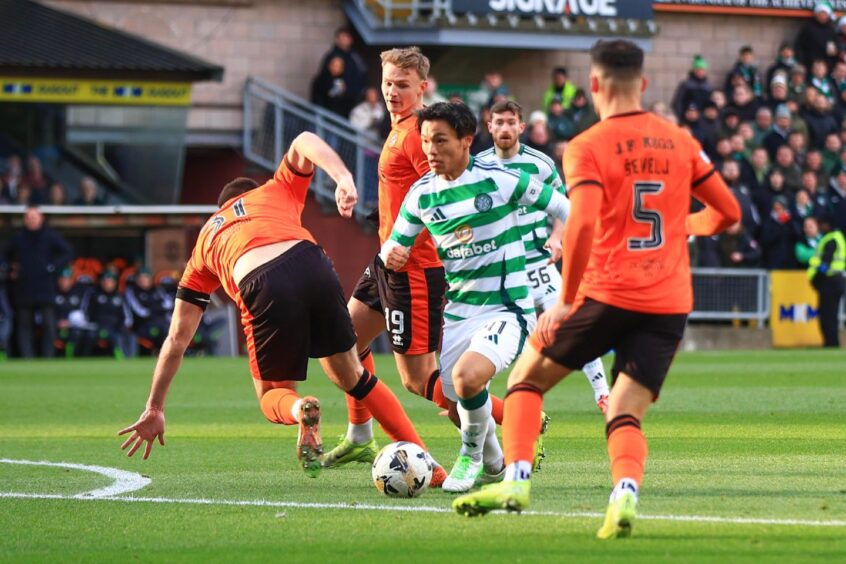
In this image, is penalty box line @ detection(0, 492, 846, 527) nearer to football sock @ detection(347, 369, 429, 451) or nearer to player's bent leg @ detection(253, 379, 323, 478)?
player's bent leg @ detection(253, 379, 323, 478)

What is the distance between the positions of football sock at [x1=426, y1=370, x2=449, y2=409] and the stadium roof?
16828mm

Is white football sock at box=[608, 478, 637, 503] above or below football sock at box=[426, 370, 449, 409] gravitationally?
below

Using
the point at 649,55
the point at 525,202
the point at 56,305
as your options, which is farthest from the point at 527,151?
the point at 649,55

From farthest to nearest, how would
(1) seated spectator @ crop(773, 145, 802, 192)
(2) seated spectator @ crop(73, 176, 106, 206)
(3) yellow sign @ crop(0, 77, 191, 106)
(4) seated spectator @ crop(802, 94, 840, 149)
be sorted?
(4) seated spectator @ crop(802, 94, 840, 149) < (1) seated spectator @ crop(773, 145, 802, 192) < (2) seated spectator @ crop(73, 176, 106, 206) < (3) yellow sign @ crop(0, 77, 191, 106)

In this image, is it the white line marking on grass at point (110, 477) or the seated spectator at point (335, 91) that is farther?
the seated spectator at point (335, 91)

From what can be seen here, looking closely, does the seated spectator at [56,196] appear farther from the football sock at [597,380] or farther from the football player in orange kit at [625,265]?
the football player in orange kit at [625,265]

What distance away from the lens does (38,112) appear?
84.3 ft

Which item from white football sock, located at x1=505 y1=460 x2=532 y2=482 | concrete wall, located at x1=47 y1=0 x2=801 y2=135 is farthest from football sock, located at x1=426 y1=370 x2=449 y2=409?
concrete wall, located at x1=47 y1=0 x2=801 y2=135

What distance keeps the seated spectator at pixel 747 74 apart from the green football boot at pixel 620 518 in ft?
79.6

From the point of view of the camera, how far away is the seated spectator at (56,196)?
25.2 metres

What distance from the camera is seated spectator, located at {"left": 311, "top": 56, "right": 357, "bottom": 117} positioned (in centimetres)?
2697

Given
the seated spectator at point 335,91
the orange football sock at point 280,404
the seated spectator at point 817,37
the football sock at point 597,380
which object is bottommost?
the orange football sock at point 280,404

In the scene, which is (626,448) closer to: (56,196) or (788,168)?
(56,196)

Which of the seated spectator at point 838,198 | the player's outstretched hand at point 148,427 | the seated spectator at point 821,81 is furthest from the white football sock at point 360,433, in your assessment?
the seated spectator at point 821,81
